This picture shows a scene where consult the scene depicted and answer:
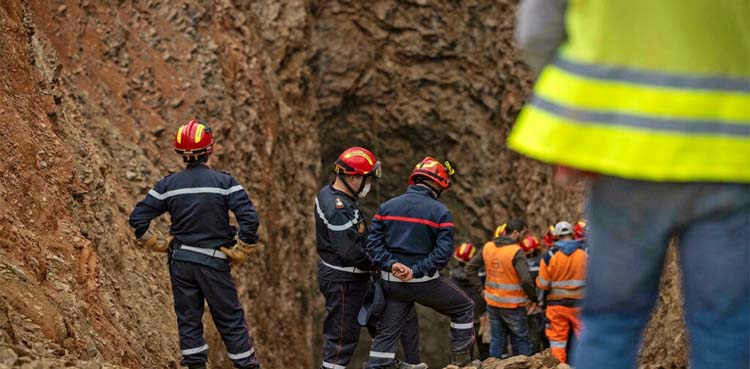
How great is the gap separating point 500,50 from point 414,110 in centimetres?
271

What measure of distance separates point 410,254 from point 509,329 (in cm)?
410

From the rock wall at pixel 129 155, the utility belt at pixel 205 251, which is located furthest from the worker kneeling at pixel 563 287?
the utility belt at pixel 205 251

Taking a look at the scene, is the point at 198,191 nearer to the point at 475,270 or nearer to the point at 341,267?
the point at 341,267

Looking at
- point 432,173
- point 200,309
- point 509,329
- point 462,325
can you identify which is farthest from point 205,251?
point 509,329

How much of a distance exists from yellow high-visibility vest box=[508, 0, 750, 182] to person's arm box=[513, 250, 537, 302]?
343 inches

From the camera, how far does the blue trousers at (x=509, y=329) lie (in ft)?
38.4

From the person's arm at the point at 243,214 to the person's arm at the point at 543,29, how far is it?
4.70m

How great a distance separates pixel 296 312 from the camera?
15266 millimetres

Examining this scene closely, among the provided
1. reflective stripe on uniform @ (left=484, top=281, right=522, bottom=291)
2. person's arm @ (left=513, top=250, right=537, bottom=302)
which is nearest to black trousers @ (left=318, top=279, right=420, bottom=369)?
person's arm @ (left=513, top=250, right=537, bottom=302)

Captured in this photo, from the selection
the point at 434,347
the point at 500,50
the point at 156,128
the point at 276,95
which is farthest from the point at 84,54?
the point at 434,347

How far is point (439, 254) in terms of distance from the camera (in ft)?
26.4

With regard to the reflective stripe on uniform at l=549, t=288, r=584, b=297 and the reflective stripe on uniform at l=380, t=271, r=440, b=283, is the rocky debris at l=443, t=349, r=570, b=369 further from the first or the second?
the reflective stripe on uniform at l=549, t=288, r=584, b=297

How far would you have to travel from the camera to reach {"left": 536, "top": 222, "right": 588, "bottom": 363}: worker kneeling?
10.7m

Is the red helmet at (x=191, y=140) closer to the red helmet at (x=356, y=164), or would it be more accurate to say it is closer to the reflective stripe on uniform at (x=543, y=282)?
the red helmet at (x=356, y=164)
